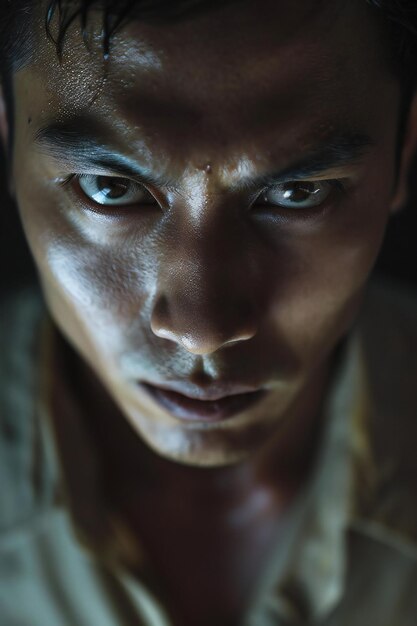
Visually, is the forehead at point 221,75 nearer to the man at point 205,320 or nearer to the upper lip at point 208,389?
the man at point 205,320

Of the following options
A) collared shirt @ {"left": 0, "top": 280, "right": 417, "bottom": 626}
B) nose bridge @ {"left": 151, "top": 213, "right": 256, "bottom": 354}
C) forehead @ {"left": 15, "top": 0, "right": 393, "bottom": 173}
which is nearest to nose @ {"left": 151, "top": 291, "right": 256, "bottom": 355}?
nose bridge @ {"left": 151, "top": 213, "right": 256, "bottom": 354}

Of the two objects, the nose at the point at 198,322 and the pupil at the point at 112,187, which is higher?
the pupil at the point at 112,187

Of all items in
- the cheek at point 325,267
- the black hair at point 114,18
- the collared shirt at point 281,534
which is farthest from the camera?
the collared shirt at point 281,534

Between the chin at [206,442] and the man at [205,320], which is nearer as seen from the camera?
the man at [205,320]

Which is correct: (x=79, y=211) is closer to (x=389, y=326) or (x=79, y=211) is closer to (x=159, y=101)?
(x=159, y=101)

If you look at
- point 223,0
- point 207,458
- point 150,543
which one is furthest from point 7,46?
point 150,543

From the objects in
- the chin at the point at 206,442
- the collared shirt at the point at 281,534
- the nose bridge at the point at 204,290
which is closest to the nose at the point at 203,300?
the nose bridge at the point at 204,290

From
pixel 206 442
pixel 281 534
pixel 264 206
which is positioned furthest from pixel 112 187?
pixel 281 534
